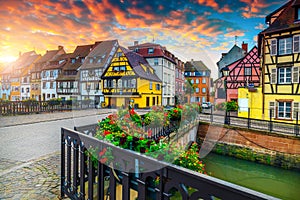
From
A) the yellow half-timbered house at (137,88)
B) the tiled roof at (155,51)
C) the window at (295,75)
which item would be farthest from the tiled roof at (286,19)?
the yellow half-timbered house at (137,88)

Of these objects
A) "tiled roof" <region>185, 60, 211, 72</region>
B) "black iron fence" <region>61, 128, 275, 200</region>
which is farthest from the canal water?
"black iron fence" <region>61, 128, 275, 200</region>

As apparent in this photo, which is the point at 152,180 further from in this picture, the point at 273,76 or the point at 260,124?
the point at 273,76

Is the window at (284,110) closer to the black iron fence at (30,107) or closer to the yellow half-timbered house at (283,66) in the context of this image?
the yellow half-timbered house at (283,66)

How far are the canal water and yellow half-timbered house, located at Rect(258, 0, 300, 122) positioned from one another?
3.21m

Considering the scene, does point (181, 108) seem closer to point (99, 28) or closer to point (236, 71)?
point (99, 28)

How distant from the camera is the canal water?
5.67 meters

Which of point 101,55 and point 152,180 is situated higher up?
point 101,55

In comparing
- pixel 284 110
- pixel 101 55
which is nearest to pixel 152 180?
pixel 284 110

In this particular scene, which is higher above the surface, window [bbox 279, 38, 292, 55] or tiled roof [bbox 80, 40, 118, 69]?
tiled roof [bbox 80, 40, 118, 69]

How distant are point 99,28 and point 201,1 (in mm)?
1735

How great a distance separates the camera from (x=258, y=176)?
6703 mm

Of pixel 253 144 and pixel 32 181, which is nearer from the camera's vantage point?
pixel 32 181

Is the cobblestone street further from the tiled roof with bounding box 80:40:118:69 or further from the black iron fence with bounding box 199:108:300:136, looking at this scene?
the tiled roof with bounding box 80:40:118:69

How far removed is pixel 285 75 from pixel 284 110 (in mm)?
1864
